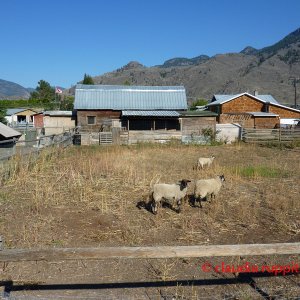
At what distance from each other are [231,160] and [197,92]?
11587 centimetres

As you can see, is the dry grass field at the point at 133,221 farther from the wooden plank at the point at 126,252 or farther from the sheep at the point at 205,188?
the wooden plank at the point at 126,252

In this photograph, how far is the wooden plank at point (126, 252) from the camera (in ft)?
13.4

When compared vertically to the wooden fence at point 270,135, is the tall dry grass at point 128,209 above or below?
below

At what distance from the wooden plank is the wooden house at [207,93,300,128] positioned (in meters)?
34.3

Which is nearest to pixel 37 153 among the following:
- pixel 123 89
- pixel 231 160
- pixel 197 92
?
pixel 231 160

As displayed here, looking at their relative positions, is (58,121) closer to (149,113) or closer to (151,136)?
(149,113)

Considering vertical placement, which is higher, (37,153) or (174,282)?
(37,153)

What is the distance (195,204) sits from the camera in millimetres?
9406

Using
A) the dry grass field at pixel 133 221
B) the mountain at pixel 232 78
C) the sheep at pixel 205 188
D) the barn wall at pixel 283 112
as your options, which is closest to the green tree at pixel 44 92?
the mountain at pixel 232 78

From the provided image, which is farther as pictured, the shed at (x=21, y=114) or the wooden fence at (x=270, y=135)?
the shed at (x=21, y=114)

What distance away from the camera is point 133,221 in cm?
816

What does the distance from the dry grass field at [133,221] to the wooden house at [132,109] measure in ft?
58.8

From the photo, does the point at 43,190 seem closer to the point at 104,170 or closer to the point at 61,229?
the point at 61,229

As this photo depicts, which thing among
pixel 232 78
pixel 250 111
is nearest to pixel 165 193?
pixel 250 111
